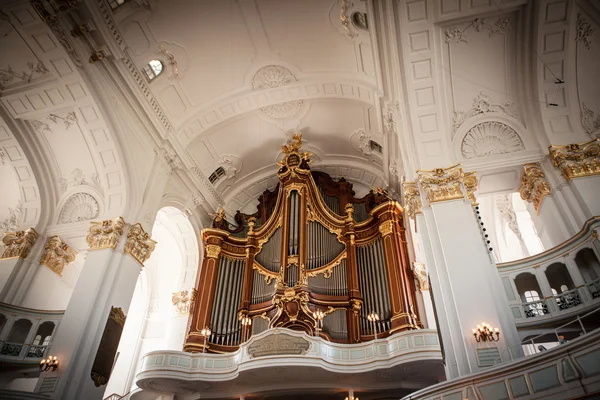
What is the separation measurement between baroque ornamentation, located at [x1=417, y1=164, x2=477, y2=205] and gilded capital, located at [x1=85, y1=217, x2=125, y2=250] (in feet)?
27.9

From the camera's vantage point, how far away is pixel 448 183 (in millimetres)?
10391

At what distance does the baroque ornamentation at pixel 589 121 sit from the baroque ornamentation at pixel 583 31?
1428 mm

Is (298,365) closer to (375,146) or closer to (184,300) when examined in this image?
(184,300)

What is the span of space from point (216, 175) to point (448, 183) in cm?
1063

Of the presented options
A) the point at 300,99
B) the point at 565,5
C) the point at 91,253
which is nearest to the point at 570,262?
the point at 565,5

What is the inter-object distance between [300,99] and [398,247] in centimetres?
645

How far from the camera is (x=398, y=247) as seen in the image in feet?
48.2

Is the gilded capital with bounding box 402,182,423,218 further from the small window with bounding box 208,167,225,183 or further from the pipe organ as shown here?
the small window with bounding box 208,167,225,183

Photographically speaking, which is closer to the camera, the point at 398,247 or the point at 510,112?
the point at 510,112

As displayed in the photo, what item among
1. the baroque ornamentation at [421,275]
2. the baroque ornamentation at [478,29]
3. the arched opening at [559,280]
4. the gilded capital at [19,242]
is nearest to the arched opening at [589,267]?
the arched opening at [559,280]

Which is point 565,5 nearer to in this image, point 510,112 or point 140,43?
point 510,112

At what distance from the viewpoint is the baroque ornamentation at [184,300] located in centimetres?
1616

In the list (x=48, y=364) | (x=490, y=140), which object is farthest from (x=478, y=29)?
(x=48, y=364)

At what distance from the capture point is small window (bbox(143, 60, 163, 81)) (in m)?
13.5
